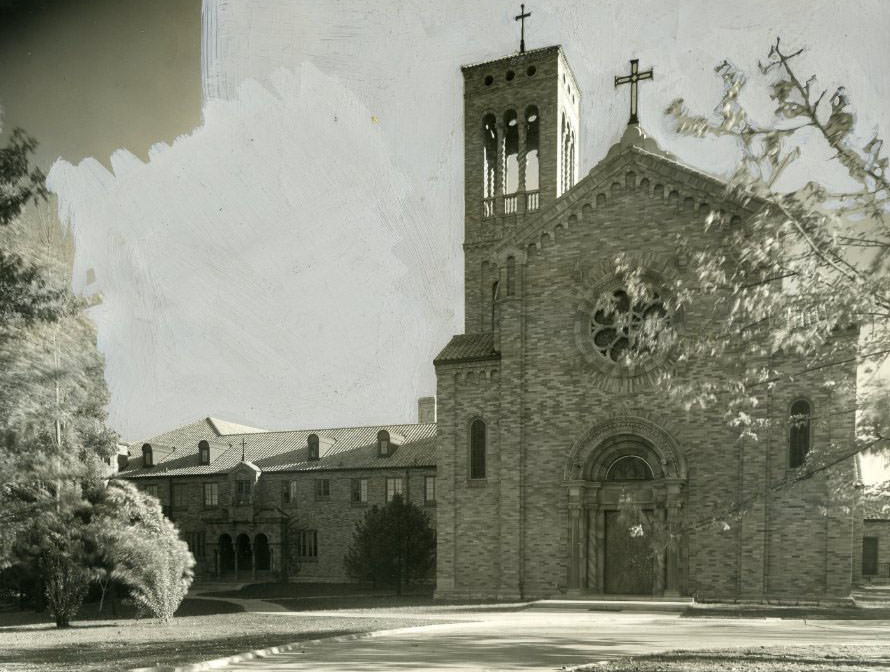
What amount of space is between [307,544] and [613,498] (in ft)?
90.7

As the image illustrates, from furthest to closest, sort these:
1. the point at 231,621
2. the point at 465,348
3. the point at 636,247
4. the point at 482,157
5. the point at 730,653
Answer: the point at 482,157, the point at 465,348, the point at 636,247, the point at 231,621, the point at 730,653

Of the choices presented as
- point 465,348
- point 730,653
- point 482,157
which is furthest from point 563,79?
point 730,653

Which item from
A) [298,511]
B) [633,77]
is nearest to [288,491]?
[298,511]

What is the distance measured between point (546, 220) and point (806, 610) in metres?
14.6

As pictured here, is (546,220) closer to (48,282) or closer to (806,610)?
(806,610)

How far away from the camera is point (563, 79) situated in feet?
124

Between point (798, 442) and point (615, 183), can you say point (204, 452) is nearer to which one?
point (615, 183)

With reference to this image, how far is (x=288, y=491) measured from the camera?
2045 inches

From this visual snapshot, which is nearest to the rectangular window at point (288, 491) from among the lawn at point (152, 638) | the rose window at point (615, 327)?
the lawn at point (152, 638)

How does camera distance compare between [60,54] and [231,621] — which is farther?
[231,621]

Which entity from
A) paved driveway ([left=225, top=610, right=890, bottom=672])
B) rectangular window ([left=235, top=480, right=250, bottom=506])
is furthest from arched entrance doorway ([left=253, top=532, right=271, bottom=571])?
paved driveway ([left=225, top=610, right=890, bottom=672])

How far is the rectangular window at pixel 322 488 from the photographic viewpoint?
5066 centimetres

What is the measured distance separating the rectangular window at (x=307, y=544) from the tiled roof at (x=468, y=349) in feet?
75.6

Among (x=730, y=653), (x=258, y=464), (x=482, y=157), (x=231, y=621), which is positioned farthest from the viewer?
(x=258, y=464)
